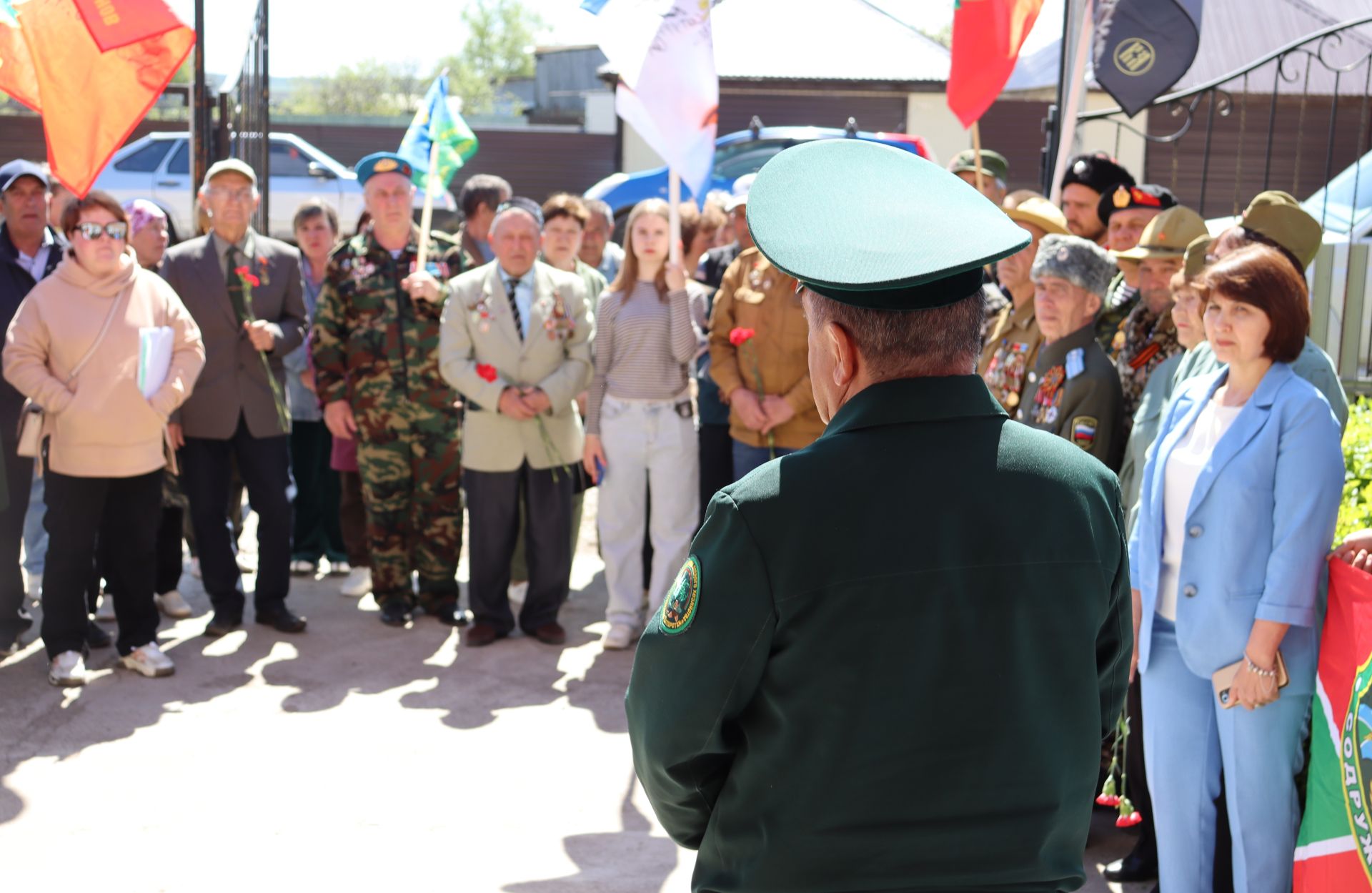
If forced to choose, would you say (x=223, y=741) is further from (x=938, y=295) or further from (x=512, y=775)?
(x=938, y=295)

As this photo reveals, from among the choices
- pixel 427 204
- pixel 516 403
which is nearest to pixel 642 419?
pixel 516 403

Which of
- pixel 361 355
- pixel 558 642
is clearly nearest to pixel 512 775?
pixel 558 642

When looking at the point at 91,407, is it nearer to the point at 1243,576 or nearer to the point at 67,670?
the point at 67,670

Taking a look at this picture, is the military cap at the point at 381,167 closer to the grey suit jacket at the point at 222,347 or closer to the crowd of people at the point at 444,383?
the crowd of people at the point at 444,383

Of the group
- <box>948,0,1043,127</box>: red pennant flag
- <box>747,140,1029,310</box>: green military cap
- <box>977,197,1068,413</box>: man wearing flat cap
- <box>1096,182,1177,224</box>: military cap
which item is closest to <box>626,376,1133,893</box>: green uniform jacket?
<box>747,140,1029,310</box>: green military cap

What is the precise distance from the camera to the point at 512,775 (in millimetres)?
4578

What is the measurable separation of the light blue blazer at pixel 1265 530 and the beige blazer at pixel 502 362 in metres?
3.33

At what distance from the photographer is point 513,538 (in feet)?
20.0

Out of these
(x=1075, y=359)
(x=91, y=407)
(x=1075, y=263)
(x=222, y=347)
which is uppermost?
(x=1075, y=263)

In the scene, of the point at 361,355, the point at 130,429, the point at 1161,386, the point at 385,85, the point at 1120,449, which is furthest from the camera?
the point at 385,85

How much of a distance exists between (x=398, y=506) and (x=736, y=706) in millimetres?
4976

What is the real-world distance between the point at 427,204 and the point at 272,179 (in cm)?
1122

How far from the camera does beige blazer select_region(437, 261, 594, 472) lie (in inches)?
234

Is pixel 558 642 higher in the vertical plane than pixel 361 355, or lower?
lower
